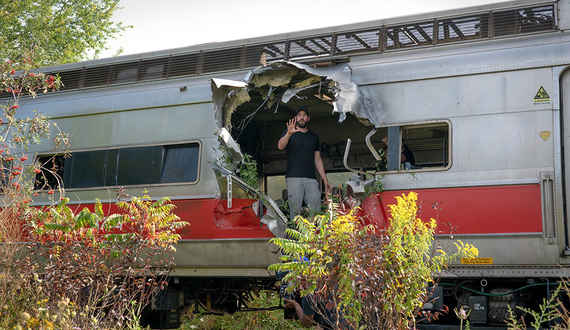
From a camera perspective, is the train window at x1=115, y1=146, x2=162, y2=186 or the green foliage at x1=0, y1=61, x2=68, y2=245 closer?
the green foliage at x1=0, y1=61, x2=68, y2=245

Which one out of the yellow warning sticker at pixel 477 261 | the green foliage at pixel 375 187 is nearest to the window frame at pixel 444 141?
the green foliage at pixel 375 187

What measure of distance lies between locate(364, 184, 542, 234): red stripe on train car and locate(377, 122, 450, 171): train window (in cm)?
41

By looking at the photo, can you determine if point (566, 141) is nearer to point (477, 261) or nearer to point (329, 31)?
point (477, 261)

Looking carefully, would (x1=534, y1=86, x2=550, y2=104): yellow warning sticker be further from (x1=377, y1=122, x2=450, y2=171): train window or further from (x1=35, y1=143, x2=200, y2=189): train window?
(x1=35, y1=143, x2=200, y2=189): train window

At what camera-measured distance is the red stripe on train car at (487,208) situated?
566 cm

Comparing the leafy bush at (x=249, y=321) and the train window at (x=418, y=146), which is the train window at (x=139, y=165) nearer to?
the leafy bush at (x=249, y=321)

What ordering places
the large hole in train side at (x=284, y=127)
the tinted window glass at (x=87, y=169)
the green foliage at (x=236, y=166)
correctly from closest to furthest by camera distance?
the green foliage at (x=236, y=166)
the tinted window glass at (x=87, y=169)
the large hole in train side at (x=284, y=127)

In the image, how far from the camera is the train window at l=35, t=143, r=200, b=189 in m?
7.30

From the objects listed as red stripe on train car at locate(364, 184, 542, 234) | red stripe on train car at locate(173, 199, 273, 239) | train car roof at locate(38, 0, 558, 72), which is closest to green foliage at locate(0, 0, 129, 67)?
train car roof at locate(38, 0, 558, 72)

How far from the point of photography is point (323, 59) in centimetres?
701

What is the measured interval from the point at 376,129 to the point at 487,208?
165 centimetres

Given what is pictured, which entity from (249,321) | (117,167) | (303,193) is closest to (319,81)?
(303,193)

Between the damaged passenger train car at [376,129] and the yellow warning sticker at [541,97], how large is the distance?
15 millimetres

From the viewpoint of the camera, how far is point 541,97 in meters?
5.81
